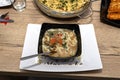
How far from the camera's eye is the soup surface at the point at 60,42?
865mm

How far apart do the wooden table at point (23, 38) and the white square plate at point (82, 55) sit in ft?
0.06

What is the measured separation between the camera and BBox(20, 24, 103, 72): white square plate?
2.77 feet

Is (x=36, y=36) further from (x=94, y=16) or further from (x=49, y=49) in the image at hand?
(x=94, y=16)

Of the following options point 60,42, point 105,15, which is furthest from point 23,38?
point 105,15

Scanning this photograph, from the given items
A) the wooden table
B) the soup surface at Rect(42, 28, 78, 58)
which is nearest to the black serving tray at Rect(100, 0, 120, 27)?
the wooden table

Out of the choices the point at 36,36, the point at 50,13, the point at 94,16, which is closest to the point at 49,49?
the point at 36,36

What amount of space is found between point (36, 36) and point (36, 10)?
20 cm

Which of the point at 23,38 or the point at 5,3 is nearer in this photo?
the point at 23,38

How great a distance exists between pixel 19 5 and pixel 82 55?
1.42 ft

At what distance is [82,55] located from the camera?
89 centimetres

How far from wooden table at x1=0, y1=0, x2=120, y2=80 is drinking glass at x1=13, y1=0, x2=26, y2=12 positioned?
0.02m

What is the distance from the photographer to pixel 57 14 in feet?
3.34

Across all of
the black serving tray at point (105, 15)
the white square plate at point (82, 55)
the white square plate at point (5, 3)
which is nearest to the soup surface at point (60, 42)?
the white square plate at point (82, 55)

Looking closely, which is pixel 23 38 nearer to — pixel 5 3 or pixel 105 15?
pixel 5 3
